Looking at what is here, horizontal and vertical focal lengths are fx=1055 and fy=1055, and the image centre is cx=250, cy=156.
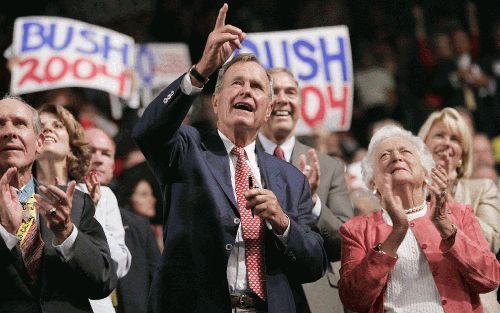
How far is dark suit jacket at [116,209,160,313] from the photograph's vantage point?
5.54 m

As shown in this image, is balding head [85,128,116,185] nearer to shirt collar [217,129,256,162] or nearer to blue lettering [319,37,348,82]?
shirt collar [217,129,256,162]

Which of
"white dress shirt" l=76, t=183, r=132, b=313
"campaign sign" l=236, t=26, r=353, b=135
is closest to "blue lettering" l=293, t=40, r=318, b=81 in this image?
"campaign sign" l=236, t=26, r=353, b=135

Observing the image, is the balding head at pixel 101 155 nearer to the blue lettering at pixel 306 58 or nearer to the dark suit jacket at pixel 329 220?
the dark suit jacket at pixel 329 220

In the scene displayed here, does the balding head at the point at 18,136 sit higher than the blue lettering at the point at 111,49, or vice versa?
the balding head at the point at 18,136

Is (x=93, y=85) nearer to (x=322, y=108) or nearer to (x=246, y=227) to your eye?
(x=322, y=108)

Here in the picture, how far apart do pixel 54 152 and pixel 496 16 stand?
285 inches

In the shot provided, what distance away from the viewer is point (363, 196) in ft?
20.3

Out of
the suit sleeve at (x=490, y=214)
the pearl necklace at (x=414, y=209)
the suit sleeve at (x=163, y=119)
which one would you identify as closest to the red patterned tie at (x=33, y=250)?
the suit sleeve at (x=163, y=119)

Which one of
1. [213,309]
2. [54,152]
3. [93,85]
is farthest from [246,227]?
[93,85]

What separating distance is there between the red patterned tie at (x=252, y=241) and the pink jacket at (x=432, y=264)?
46 cm

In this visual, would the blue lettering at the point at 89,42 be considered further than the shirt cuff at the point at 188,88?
Yes

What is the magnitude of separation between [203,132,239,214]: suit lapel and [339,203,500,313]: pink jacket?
64 cm

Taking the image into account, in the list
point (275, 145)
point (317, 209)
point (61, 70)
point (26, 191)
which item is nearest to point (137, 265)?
point (275, 145)

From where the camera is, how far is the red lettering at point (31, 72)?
7.43 meters
